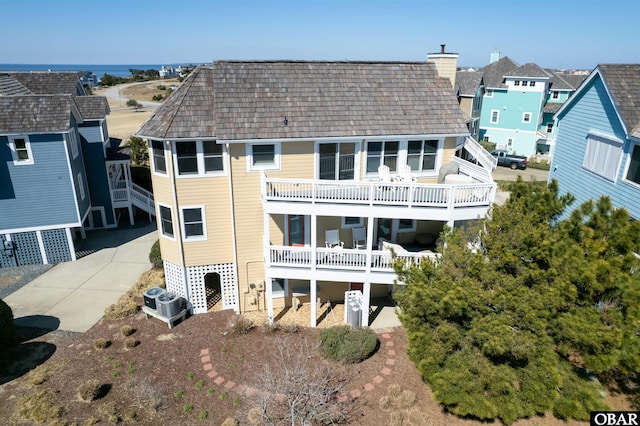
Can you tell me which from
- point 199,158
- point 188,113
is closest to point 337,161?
point 199,158

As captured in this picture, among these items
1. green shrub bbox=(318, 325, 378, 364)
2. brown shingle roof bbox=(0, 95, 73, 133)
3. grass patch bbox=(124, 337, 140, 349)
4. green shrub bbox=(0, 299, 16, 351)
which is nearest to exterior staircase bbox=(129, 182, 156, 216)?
brown shingle roof bbox=(0, 95, 73, 133)

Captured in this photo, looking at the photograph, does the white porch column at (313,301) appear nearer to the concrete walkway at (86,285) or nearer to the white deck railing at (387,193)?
the white deck railing at (387,193)

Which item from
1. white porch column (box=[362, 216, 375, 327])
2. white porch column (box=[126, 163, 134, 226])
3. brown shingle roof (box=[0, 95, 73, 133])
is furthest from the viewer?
white porch column (box=[126, 163, 134, 226])

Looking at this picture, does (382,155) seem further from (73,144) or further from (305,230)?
(73,144)

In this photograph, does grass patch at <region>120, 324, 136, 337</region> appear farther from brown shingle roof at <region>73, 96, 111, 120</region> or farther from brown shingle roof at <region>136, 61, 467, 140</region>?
brown shingle roof at <region>73, 96, 111, 120</region>

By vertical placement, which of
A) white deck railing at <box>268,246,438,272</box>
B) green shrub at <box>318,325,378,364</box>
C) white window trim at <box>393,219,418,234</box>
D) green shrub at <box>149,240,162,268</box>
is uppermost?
white window trim at <box>393,219,418,234</box>

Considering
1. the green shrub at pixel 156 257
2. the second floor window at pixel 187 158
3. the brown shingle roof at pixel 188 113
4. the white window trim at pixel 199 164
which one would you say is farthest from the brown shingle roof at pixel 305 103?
the green shrub at pixel 156 257

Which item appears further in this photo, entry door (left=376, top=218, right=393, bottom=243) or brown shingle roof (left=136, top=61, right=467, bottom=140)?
entry door (left=376, top=218, right=393, bottom=243)
